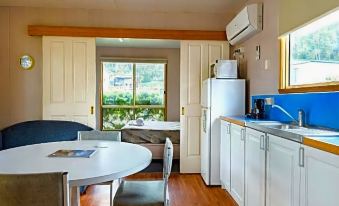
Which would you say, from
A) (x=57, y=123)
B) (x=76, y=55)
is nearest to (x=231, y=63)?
(x=76, y=55)

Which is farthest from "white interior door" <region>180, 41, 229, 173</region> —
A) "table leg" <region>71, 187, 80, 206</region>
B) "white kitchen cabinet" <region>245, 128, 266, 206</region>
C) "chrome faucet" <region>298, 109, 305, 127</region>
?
"table leg" <region>71, 187, 80, 206</region>

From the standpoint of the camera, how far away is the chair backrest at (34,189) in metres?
1.36

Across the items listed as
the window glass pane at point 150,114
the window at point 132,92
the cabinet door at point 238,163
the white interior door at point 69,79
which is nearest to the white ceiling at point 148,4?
the white interior door at point 69,79

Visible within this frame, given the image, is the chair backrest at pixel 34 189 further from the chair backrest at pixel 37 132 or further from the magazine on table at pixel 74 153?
the chair backrest at pixel 37 132

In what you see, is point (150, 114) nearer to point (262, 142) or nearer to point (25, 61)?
point (25, 61)

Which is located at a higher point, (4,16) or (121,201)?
(4,16)

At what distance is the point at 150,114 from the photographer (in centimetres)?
780

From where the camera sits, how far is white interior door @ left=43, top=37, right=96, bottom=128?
4.49m

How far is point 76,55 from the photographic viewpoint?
14.9ft

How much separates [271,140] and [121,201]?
121cm

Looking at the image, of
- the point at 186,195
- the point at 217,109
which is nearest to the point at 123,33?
the point at 217,109

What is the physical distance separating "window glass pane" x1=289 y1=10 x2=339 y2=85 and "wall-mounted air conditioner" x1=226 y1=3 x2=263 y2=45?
67 centimetres

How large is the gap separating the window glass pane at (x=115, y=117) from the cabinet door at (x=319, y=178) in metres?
6.32

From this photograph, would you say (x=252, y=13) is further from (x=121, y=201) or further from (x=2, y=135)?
(x=2, y=135)
